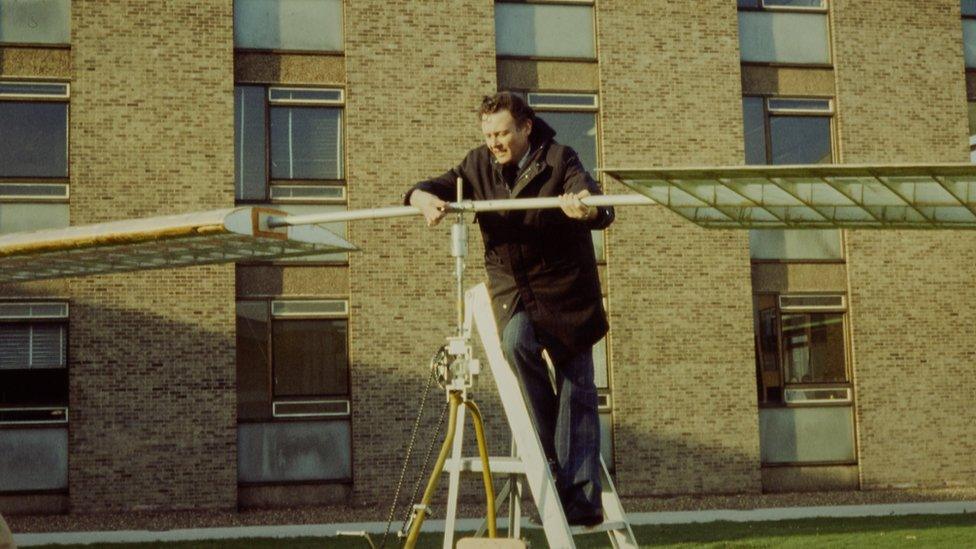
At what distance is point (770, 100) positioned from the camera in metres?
20.9

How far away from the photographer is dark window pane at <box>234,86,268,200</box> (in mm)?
18984

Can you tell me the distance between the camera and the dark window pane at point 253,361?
1869 cm

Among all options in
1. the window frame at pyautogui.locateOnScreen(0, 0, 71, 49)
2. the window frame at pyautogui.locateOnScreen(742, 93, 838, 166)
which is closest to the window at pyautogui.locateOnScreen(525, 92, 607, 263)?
the window frame at pyautogui.locateOnScreen(742, 93, 838, 166)

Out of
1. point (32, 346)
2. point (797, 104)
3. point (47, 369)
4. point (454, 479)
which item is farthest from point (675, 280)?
point (454, 479)

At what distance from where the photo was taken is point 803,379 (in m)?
20.6

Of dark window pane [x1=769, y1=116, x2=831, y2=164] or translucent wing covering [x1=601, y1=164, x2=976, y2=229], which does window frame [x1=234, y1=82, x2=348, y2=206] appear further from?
translucent wing covering [x1=601, y1=164, x2=976, y2=229]

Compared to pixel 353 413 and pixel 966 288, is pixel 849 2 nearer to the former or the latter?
pixel 966 288

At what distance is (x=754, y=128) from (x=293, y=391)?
8.97m

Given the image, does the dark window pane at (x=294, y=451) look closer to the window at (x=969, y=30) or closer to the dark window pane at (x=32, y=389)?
the dark window pane at (x=32, y=389)

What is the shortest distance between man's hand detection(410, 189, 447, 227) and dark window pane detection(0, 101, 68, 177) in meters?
14.2

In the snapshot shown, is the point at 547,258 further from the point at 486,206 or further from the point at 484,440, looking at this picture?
the point at 484,440

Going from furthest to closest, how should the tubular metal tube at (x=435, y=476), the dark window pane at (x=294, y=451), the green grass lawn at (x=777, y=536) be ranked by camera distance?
the dark window pane at (x=294, y=451)
the green grass lawn at (x=777, y=536)
the tubular metal tube at (x=435, y=476)

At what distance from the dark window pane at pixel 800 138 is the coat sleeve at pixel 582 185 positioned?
52.3ft

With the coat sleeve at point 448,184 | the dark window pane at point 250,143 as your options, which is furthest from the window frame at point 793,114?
the coat sleeve at point 448,184
